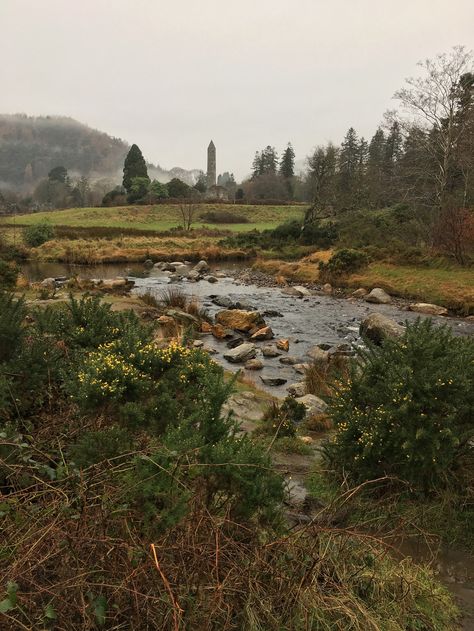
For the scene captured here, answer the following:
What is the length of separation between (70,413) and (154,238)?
131ft

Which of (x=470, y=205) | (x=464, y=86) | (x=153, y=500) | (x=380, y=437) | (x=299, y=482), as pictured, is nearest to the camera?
(x=153, y=500)

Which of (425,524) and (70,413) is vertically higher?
(70,413)

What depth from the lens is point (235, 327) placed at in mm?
16391

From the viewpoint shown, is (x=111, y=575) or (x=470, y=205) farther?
(x=470, y=205)

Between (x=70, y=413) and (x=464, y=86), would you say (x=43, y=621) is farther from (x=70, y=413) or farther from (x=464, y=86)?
(x=464, y=86)

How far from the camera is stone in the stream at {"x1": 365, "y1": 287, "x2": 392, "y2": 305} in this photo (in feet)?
70.3

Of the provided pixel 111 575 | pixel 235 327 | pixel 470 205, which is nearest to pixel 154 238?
pixel 470 205

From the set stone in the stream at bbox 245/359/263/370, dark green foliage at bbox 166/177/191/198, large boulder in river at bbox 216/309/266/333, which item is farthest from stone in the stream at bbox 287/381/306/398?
dark green foliage at bbox 166/177/191/198

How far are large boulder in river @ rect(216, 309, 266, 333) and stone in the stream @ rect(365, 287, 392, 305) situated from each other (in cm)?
729

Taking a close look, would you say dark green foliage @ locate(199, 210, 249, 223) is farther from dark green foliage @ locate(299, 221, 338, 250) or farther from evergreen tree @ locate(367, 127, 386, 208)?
dark green foliage @ locate(299, 221, 338, 250)

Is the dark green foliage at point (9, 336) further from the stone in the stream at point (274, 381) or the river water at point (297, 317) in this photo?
the stone in the stream at point (274, 381)

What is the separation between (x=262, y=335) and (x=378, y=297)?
869cm

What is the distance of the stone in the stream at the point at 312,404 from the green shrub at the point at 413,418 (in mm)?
3178

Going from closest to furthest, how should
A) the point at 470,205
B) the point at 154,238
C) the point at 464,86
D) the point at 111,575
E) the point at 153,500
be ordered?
the point at 111,575
the point at 153,500
the point at 464,86
the point at 470,205
the point at 154,238
